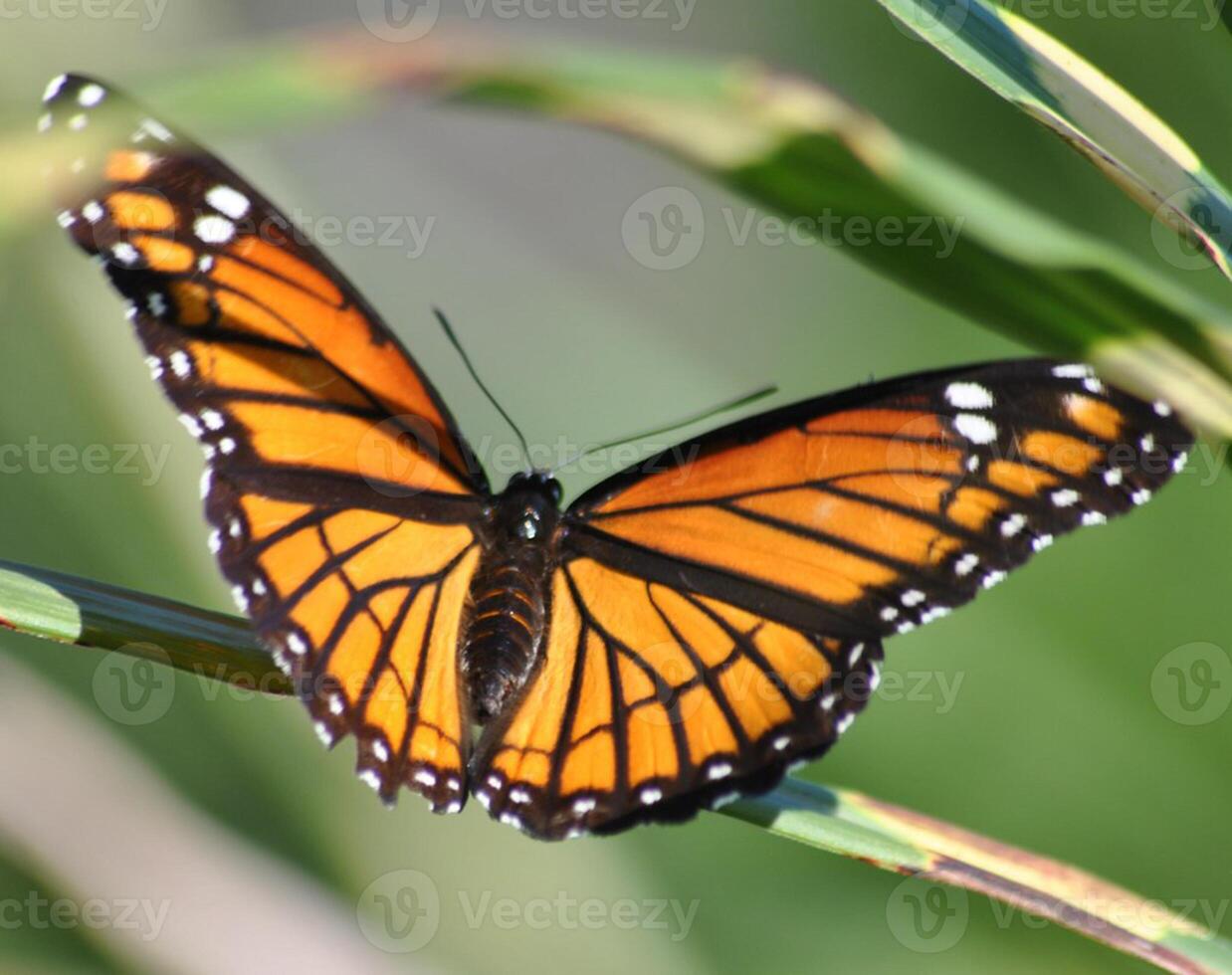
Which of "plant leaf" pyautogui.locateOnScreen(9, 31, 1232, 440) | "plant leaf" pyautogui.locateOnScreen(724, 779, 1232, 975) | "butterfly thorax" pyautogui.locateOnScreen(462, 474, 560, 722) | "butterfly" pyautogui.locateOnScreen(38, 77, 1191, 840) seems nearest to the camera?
"plant leaf" pyautogui.locateOnScreen(9, 31, 1232, 440)

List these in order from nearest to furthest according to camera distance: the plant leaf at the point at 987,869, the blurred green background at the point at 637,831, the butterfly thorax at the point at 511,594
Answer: the plant leaf at the point at 987,869
the butterfly thorax at the point at 511,594
the blurred green background at the point at 637,831

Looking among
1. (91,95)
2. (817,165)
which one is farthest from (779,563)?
(91,95)

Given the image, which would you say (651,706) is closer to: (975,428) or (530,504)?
(530,504)

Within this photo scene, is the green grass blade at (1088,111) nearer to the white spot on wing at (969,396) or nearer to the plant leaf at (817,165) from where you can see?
the plant leaf at (817,165)

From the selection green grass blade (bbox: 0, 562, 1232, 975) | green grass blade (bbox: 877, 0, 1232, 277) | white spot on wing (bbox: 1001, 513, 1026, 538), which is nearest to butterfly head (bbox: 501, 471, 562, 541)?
green grass blade (bbox: 0, 562, 1232, 975)

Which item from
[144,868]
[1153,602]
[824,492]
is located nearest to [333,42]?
[824,492]

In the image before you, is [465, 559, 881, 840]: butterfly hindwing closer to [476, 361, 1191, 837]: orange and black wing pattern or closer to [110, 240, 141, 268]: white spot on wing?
[476, 361, 1191, 837]: orange and black wing pattern

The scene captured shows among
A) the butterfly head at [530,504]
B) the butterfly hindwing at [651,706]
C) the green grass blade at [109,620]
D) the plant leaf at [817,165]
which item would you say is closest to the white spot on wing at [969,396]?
the plant leaf at [817,165]
